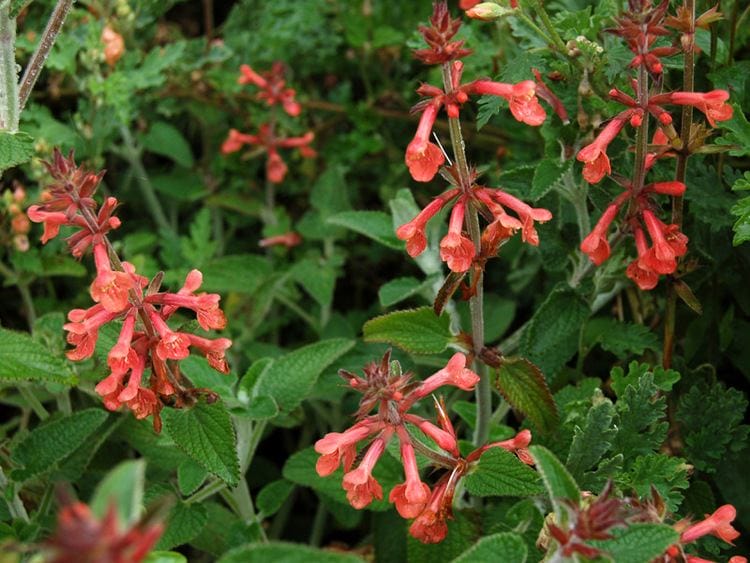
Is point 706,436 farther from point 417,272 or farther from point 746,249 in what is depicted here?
point 417,272

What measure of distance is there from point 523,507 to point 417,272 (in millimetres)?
1088

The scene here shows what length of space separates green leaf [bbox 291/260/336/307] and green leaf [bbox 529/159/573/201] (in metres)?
0.78

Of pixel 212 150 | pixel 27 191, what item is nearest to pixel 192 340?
pixel 27 191

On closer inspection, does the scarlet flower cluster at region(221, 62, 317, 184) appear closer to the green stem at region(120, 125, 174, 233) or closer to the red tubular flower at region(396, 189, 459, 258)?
the green stem at region(120, 125, 174, 233)

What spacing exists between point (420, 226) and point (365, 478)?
0.39 metres

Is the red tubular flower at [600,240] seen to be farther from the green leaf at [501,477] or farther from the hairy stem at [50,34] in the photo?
the hairy stem at [50,34]

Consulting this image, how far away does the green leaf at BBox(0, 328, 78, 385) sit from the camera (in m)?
1.43

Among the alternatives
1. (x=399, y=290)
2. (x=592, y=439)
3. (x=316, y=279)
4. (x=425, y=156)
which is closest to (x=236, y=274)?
(x=316, y=279)

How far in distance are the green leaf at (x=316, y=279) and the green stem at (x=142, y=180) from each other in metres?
0.50

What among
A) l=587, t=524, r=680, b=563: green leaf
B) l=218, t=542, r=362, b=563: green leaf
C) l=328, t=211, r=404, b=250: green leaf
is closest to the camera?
l=218, t=542, r=362, b=563: green leaf

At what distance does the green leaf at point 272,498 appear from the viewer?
171cm

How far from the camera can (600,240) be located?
1498 mm

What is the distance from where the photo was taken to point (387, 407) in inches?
48.9

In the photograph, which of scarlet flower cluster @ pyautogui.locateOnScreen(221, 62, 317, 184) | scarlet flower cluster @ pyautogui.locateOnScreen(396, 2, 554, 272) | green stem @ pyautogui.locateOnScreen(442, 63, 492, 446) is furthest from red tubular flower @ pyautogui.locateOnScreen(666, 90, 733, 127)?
scarlet flower cluster @ pyautogui.locateOnScreen(221, 62, 317, 184)
